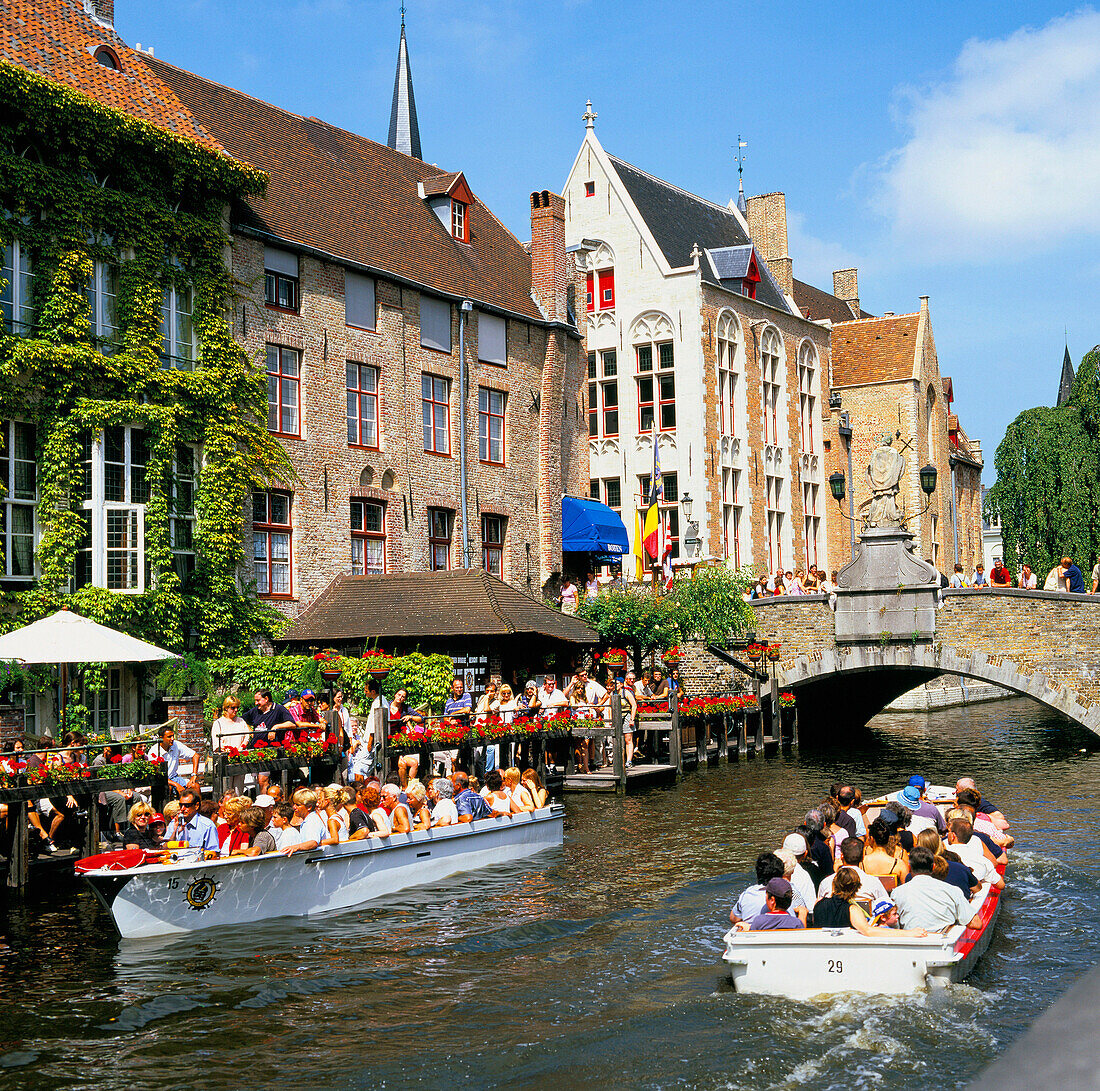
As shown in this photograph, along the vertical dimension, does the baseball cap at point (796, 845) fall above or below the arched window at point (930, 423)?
below

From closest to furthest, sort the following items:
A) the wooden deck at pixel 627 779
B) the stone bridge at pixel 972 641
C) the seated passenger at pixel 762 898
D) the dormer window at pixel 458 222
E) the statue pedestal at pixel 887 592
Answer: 1. the seated passenger at pixel 762 898
2. the wooden deck at pixel 627 779
3. the stone bridge at pixel 972 641
4. the statue pedestal at pixel 887 592
5. the dormer window at pixel 458 222

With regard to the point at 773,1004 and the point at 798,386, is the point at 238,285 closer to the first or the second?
the point at 773,1004

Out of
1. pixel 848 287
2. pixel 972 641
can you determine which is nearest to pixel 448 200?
pixel 972 641

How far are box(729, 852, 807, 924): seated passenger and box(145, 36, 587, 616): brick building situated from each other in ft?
54.7

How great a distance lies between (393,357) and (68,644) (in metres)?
13.9

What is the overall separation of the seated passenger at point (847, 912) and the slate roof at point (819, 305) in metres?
42.6

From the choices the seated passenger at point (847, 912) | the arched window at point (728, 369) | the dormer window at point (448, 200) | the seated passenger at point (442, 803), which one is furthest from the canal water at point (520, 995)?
the arched window at point (728, 369)

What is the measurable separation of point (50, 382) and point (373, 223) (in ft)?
36.6

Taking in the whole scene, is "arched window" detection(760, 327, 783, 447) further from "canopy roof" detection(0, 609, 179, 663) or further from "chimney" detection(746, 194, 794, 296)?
"canopy roof" detection(0, 609, 179, 663)

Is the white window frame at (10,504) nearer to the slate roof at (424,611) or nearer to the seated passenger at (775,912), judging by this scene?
the slate roof at (424,611)

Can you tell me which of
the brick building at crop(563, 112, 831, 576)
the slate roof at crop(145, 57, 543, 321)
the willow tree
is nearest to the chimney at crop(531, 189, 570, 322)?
the slate roof at crop(145, 57, 543, 321)

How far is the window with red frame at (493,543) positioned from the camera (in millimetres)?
32188

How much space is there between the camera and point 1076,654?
28.0 meters

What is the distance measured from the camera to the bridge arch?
28344 millimetres
